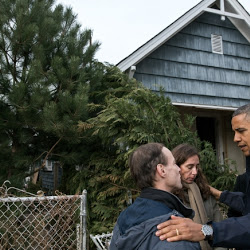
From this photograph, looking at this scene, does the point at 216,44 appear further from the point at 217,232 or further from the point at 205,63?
the point at 217,232

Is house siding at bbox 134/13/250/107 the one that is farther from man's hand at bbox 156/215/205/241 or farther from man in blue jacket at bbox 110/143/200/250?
man's hand at bbox 156/215/205/241

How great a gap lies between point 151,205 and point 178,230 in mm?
187

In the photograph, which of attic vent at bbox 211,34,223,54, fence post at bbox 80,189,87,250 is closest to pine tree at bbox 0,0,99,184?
fence post at bbox 80,189,87,250

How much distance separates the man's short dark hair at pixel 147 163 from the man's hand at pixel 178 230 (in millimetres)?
277

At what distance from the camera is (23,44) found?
15.3 feet

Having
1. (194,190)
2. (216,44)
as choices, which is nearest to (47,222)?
(194,190)

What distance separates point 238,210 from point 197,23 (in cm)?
575

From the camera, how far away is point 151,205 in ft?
4.87

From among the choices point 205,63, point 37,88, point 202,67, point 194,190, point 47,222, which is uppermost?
point 205,63

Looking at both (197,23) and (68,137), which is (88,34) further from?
(197,23)

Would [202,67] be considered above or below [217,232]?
above

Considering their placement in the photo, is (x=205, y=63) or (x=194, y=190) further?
(x=205, y=63)

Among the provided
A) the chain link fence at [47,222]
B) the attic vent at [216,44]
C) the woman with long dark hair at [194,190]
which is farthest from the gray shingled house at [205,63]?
the woman with long dark hair at [194,190]

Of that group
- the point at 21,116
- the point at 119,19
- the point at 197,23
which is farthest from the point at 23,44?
the point at 119,19
